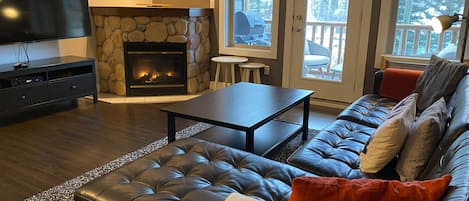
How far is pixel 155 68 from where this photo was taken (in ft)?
16.4

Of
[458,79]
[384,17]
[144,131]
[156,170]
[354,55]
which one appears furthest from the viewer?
[354,55]

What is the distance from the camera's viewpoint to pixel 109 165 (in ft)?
9.25

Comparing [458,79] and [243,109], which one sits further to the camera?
[243,109]

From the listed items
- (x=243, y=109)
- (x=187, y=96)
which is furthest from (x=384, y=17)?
(x=187, y=96)

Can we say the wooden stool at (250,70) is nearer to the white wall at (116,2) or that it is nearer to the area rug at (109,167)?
the area rug at (109,167)

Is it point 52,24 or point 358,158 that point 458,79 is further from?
point 52,24

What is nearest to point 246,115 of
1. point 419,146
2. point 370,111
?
point 370,111

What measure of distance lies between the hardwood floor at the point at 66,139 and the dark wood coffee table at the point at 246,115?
64 cm

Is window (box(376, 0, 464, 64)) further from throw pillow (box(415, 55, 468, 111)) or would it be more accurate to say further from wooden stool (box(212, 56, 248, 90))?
wooden stool (box(212, 56, 248, 90))

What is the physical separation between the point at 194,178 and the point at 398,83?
220cm

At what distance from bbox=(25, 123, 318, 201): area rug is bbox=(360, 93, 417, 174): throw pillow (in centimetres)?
112

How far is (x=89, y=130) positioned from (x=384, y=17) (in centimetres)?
317

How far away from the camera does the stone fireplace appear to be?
183 inches

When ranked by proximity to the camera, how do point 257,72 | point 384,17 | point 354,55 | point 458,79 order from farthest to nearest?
point 257,72 → point 354,55 → point 384,17 → point 458,79
